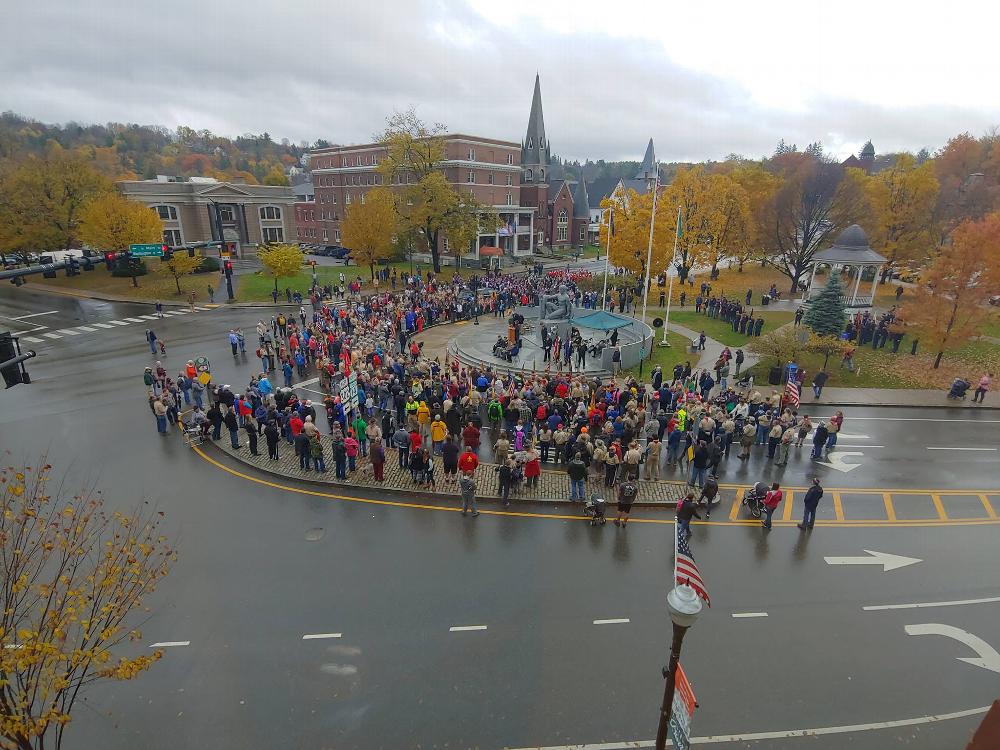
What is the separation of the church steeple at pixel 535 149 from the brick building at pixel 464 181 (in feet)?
14.6

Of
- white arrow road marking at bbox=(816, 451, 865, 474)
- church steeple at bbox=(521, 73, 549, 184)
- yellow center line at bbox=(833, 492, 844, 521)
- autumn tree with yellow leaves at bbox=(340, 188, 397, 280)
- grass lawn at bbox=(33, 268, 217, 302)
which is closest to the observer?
yellow center line at bbox=(833, 492, 844, 521)

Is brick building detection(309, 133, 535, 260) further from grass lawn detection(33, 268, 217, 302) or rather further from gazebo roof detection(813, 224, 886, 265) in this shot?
gazebo roof detection(813, 224, 886, 265)

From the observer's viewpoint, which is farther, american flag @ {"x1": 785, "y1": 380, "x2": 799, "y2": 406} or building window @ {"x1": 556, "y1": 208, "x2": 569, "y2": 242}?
building window @ {"x1": 556, "y1": 208, "x2": 569, "y2": 242}

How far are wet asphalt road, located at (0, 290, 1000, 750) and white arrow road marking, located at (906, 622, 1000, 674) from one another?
0.54 ft

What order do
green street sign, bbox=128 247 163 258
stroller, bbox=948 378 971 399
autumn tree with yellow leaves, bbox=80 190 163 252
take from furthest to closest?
autumn tree with yellow leaves, bbox=80 190 163 252
green street sign, bbox=128 247 163 258
stroller, bbox=948 378 971 399

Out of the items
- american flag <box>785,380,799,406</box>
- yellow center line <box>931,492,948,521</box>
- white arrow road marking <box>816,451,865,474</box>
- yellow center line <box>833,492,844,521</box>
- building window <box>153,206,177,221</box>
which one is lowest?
white arrow road marking <box>816,451,865,474</box>

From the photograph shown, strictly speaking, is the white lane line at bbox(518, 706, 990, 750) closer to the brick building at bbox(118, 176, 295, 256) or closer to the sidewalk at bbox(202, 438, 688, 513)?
the sidewalk at bbox(202, 438, 688, 513)

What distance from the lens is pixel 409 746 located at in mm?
7586

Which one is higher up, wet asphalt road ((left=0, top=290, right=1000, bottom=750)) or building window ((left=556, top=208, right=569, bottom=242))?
building window ((left=556, top=208, right=569, bottom=242))

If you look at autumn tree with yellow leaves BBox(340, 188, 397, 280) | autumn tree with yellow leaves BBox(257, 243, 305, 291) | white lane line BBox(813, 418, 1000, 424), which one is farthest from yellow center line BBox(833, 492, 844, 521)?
autumn tree with yellow leaves BBox(340, 188, 397, 280)

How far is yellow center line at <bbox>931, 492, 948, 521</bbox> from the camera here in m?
14.0

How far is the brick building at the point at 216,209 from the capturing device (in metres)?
60.5

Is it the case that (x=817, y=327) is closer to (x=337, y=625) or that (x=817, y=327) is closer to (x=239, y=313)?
(x=337, y=625)

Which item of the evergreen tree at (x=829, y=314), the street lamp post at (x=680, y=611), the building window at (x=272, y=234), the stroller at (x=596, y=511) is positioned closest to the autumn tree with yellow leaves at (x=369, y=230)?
the building window at (x=272, y=234)
